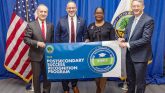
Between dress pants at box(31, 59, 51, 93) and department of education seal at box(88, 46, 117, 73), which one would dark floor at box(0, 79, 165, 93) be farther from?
department of education seal at box(88, 46, 117, 73)

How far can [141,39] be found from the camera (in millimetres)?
3432

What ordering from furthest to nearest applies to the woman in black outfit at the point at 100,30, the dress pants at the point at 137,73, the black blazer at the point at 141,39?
1. the woman in black outfit at the point at 100,30
2. the dress pants at the point at 137,73
3. the black blazer at the point at 141,39

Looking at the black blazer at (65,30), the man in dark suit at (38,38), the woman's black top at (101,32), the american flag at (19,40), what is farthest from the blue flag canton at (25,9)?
the woman's black top at (101,32)

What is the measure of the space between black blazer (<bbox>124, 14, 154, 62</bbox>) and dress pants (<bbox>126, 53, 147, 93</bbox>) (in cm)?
10

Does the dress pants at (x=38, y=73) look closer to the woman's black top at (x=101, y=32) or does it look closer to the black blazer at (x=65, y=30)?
the black blazer at (x=65, y=30)

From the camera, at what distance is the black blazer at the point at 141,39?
11.2 ft

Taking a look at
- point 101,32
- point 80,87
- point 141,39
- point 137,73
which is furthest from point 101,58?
point 80,87

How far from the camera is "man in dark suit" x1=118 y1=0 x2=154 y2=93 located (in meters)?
3.41

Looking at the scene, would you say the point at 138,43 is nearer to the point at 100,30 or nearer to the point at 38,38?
the point at 100,30

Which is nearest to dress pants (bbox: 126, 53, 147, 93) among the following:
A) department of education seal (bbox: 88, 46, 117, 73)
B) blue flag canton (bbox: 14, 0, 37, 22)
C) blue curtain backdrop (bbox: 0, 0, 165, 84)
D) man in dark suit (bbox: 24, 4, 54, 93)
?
department of education seal (bbox: 88, 46, 117, 73)

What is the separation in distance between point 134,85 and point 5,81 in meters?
2.90

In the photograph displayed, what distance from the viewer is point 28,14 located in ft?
15.3

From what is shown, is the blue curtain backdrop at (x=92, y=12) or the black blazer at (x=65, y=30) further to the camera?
the blue curtain backdrop at (x=92, y=12)

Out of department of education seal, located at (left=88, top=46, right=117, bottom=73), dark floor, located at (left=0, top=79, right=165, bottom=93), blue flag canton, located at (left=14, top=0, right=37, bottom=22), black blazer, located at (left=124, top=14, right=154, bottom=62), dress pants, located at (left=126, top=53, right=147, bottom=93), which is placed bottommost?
dark floor, located at (left=0, top=79, right=165, bottom=93)
